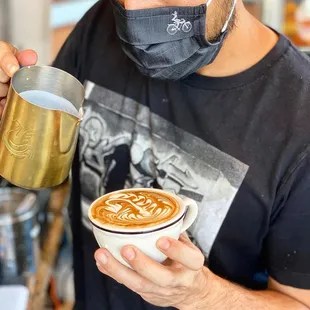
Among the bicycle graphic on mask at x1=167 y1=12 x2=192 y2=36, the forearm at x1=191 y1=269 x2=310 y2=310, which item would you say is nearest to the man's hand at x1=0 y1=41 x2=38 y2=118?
the bicycle graphic on mask at x1=167 y1=12 x2=192 y2=36

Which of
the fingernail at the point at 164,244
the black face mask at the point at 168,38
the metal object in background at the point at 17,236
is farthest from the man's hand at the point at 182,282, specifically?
the metal object in background at the point at 17,236

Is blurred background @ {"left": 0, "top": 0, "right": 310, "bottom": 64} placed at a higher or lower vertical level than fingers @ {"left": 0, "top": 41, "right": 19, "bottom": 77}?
lower

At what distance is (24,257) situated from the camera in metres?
1.98

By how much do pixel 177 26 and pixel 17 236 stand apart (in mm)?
1167

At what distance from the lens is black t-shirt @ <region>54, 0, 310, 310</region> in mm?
1097

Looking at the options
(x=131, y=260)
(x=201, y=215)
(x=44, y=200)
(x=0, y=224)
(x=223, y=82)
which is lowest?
(x=44, y=200)

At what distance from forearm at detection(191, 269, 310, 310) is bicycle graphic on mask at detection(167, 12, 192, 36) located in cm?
43

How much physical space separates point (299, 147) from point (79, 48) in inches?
23.7

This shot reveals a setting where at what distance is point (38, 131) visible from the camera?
923 mm

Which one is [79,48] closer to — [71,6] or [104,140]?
[104,140]

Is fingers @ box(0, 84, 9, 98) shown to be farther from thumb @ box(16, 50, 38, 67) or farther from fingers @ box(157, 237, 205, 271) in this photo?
fingers @ box(157, 237, 205, 271)

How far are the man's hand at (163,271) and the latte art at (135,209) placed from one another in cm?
4

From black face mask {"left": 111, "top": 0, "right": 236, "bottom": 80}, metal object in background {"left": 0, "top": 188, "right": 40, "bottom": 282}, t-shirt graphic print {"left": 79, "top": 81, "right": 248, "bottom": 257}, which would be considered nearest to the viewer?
black face mask {"left": 111, "top": 0, "right": 236, "bottom": 80}

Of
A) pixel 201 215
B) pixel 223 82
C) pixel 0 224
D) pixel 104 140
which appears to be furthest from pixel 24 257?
pixel 223 82
